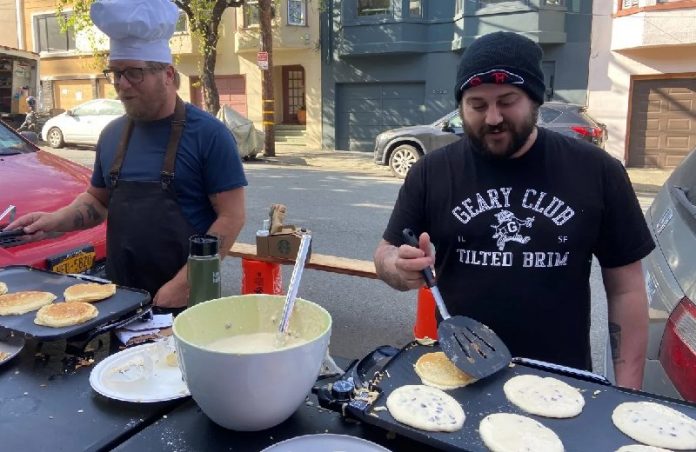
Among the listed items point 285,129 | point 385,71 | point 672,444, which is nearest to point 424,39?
point 385,71

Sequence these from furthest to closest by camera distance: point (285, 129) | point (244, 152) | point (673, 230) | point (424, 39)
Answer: point (285, 129) < point (424, 39) < point (244, 152) < point (673, 230)

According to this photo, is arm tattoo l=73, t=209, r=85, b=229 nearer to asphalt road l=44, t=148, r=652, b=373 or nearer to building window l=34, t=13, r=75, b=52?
asphalt road l=44, t=148, r=652, b=373

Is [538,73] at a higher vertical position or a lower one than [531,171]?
higher

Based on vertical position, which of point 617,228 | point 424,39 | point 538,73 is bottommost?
point 617,228

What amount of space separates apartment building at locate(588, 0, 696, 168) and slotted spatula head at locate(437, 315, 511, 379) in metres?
15.2

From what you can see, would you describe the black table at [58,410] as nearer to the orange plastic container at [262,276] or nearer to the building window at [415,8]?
the orange plastic container at [262,276]

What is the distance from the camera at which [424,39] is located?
1777 centimetres

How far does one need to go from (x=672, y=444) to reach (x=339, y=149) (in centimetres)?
1865

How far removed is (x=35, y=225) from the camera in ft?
7.32

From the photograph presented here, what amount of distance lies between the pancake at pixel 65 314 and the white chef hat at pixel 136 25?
1.01 metres

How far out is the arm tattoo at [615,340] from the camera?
76.4 inches

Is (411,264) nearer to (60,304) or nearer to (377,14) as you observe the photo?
(60,304)

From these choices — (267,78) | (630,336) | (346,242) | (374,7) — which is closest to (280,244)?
(346,242)

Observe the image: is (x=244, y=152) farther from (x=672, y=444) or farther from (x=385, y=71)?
(x=672, y=444)
